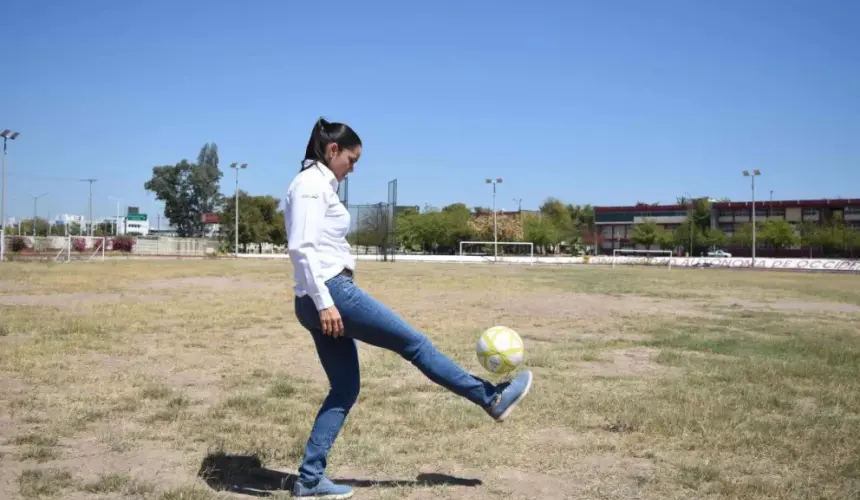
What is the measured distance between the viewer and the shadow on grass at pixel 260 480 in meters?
3.69

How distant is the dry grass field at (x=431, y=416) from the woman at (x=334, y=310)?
41 cm

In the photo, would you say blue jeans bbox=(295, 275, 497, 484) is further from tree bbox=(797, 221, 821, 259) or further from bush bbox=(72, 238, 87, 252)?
tree bbox=(797, 221, 821, 259)

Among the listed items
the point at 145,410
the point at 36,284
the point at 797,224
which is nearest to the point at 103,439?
the point at 145,410

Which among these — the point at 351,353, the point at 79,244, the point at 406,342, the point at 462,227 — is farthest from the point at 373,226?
the point at 462,227

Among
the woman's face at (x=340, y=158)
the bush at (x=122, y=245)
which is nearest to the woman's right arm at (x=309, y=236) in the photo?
the woman's face at (x=340, y=158)

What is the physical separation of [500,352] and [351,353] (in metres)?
0.90

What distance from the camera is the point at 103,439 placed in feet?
14.8

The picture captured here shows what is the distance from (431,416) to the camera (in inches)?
205

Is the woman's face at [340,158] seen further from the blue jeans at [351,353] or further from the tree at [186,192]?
the tree at [186,192]

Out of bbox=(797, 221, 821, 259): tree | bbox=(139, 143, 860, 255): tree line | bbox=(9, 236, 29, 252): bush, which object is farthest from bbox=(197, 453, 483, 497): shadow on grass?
bbox=(797, 221, 821, 259): tree

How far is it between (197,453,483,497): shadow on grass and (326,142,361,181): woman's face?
1.62 meters

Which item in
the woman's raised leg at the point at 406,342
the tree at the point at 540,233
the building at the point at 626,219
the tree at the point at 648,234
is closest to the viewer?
the woman's raised leg at the point at 406,342

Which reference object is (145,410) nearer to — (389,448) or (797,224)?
(389,448)

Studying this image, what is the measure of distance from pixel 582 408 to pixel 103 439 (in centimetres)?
342
